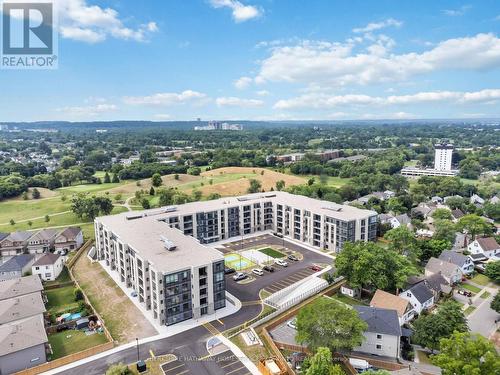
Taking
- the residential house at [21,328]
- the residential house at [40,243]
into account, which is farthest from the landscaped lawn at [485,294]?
the residential house at [40,243]

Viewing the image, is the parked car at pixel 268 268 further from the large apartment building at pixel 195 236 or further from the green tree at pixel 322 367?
the green tree at pixel 322 367

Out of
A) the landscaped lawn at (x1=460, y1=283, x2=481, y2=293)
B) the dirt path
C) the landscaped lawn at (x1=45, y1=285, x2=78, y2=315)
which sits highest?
the landscaped lawn at (x1=460, y1=283, x2=481, y2=293)

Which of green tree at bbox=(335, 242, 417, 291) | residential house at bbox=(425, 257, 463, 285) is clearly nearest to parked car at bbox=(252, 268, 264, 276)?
green tree at bbox=(335, 242, 417, 291)

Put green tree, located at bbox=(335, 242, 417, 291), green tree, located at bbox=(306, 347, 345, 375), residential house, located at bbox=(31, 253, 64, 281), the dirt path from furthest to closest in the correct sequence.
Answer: residential house, located at bbox=(31, 253, 64, 281)
green tree, located at bbox=(335, 242, 417, 291)
the dirt path
green tree, located at bbox=(306, 347, 345, 375)

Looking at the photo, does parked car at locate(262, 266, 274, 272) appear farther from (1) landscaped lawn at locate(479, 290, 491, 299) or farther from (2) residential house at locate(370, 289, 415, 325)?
(1) landscaped lawn at locate(479, 290, 491, 299)

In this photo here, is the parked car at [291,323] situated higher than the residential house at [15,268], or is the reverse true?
the residential house at [15,268]

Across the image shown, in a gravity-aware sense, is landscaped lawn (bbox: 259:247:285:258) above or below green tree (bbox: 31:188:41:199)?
below
